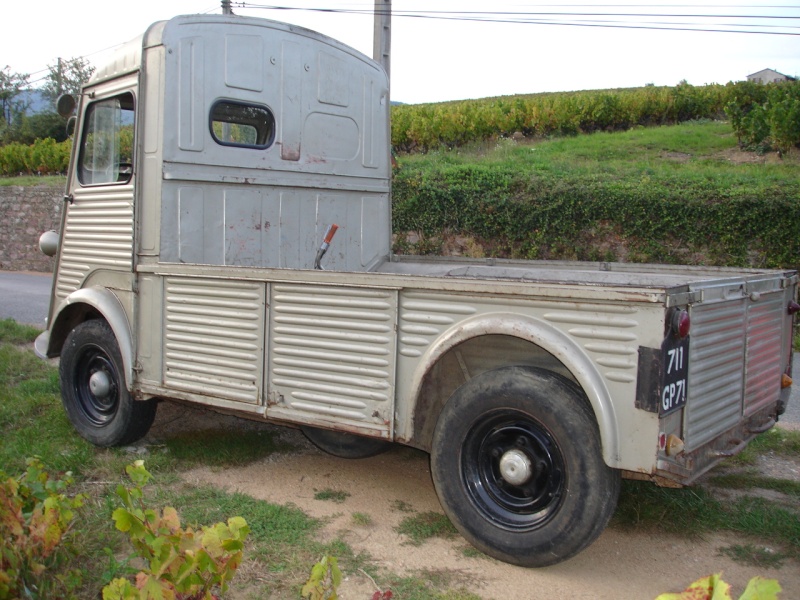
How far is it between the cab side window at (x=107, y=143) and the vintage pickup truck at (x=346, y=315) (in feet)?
0.07

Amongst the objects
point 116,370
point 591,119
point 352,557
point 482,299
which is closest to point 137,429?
point 116,370

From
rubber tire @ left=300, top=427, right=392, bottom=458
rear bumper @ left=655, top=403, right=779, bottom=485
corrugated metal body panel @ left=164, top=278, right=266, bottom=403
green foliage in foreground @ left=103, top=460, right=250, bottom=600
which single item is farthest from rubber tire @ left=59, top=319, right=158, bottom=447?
rear bumper @ left=655, top=403, right=779, bottom=485

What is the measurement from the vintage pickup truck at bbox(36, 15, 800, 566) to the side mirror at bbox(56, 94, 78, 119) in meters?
0.19

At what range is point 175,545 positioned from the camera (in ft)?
6.43

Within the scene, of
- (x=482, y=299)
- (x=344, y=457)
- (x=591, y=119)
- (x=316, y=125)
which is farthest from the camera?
(x=591, y=119)

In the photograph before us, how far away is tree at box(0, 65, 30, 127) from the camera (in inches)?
1442

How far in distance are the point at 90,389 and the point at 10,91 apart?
37.2 meters

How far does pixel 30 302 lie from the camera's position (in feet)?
41.3

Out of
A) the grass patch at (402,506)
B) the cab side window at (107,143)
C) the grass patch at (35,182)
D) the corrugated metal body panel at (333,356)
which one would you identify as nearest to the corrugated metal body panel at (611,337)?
the corrugated metal body panel at (333,356)

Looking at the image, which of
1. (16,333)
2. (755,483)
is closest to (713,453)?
(755,483)

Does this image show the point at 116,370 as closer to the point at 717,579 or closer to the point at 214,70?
the point at 214,70

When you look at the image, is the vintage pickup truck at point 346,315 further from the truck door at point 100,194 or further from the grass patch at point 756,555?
the grass patch at point 756,555

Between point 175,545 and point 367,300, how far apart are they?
1.95 m

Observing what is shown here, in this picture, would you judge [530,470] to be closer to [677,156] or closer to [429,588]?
[429,588]
